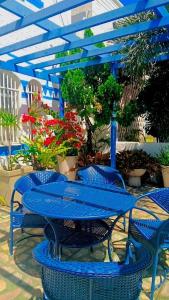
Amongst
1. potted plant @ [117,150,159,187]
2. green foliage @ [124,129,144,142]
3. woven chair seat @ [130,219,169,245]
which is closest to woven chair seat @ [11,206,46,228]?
woven chair seat @ [130,219,169,245]

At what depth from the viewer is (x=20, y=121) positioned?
7.18 metres

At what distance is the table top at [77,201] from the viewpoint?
8.41 ft

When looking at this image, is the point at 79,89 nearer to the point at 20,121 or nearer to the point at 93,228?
the point at 20,121

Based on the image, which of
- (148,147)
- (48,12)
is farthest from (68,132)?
(48,12)

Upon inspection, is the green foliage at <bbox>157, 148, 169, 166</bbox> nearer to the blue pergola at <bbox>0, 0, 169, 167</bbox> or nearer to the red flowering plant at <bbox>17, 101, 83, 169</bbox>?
the blue pergola at <bbox>0, 0, 169, 167</bbox>

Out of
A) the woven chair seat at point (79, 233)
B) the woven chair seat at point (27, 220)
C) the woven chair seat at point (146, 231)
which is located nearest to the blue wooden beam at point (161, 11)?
the woven chair seat at point (146, 231)

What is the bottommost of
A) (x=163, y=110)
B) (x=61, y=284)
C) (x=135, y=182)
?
(x=135, y=182)

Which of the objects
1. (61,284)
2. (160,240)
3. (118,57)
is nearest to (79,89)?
(118,57)

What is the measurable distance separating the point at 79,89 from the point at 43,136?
60.2 inches

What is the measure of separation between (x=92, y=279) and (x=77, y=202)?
4.46 feet

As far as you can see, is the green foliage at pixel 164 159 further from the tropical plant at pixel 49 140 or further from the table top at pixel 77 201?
the table top at pixel 77 201

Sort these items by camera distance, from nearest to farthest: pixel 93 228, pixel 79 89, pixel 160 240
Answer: pixel 160 240
pixel 93 228
pixel 79 89

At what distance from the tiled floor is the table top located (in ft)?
2.92

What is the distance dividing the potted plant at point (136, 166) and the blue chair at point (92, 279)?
5.53 meters
